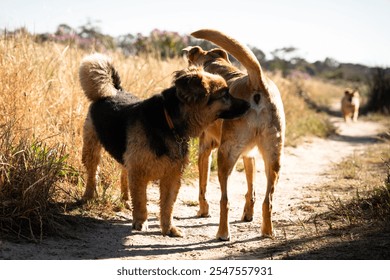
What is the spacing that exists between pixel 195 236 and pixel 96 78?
206 cm

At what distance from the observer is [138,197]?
16.2 feet

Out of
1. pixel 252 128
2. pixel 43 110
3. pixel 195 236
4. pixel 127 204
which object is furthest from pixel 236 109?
pixel 43 110

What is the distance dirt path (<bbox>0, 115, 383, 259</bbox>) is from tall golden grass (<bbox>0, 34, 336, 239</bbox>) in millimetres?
441

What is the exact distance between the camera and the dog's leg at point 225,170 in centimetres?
485

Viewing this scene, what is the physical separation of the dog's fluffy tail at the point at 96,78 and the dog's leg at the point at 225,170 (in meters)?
1.58

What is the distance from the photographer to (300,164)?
391 inches

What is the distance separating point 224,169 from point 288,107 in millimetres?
10222

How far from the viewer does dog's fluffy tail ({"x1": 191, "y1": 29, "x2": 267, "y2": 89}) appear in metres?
4.74

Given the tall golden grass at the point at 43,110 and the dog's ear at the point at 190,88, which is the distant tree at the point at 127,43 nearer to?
the tall golden grass at the point at 43,110

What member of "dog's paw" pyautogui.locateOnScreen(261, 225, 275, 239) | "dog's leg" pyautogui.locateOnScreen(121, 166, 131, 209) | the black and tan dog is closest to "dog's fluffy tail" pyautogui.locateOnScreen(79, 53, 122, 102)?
the black and tan dog
